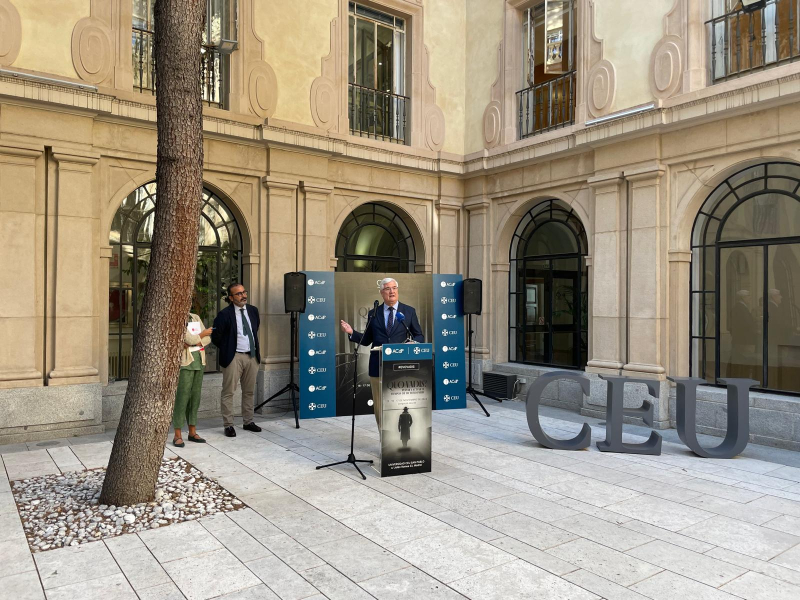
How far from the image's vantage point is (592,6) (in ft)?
31.7

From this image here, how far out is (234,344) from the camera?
26.2 ft

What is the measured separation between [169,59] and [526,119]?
736 cm

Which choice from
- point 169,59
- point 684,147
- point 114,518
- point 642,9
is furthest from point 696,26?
point 114,518

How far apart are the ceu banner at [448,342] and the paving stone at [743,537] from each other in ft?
17.1

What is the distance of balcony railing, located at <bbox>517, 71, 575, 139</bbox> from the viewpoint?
10375mm

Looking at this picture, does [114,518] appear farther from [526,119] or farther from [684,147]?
[526,119]

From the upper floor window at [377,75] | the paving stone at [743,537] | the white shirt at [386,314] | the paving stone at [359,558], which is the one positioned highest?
the upper floor window at [377,75]

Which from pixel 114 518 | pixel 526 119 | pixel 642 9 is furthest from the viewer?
pixel 526 119

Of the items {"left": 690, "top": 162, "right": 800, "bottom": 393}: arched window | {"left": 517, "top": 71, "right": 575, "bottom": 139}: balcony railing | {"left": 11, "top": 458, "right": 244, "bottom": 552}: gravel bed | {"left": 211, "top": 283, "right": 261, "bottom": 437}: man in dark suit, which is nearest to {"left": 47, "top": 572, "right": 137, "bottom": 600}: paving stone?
{"left": 11, "top": 458, "right": 244, "bottom": 552}: gravel bed

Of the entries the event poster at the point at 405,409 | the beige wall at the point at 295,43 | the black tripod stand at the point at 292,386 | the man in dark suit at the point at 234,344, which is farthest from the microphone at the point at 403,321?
the beige wall at the point at 295,43

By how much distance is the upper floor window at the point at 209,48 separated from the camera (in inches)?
349

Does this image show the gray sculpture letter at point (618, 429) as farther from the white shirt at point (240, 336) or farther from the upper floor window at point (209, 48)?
the upper floor window at point (209, 48)

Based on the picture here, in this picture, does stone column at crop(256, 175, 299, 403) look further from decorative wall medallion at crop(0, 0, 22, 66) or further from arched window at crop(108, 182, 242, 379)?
decorative wall medallion at crop(0, 0, 22, 66)

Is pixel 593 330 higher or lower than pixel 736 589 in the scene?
higher
